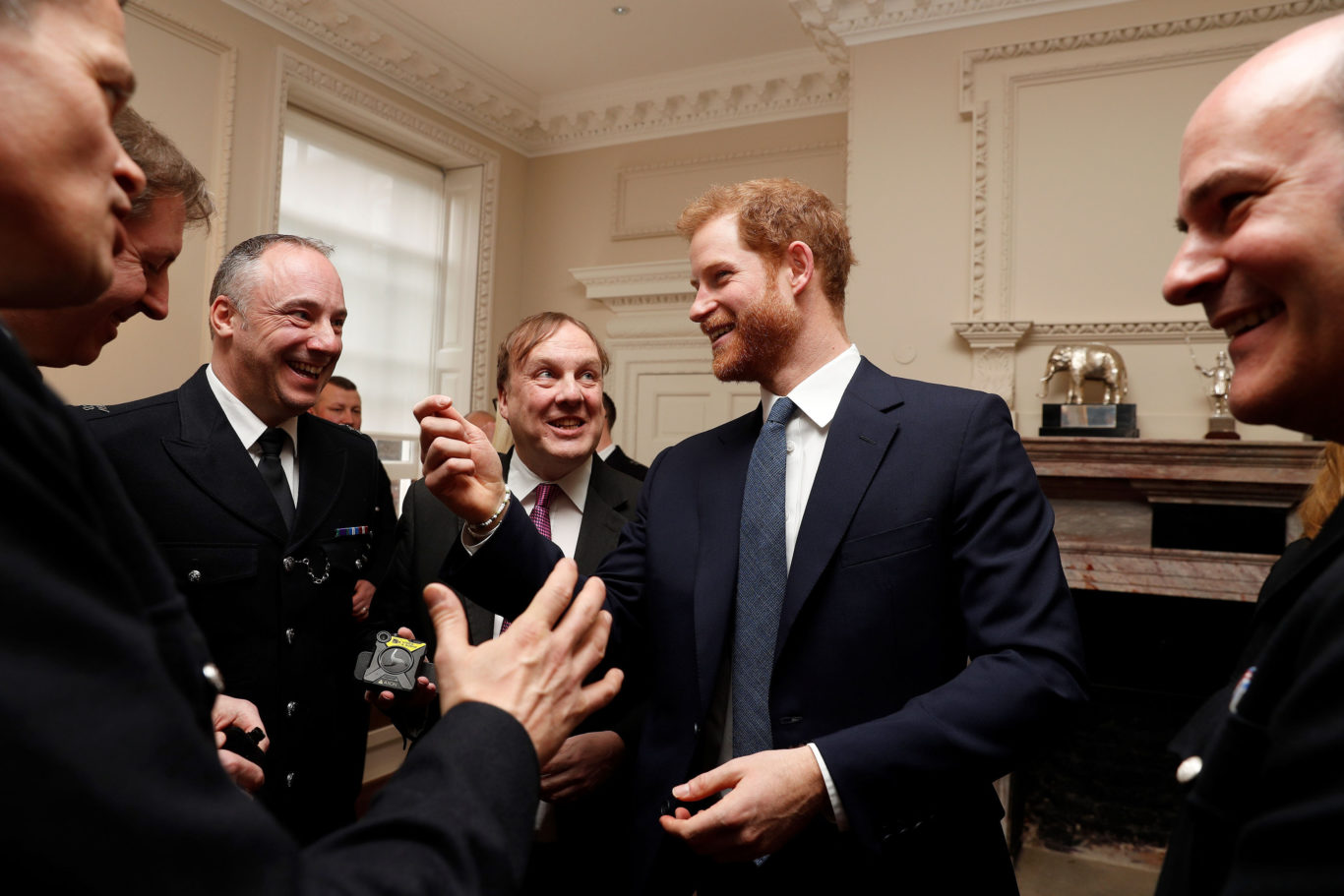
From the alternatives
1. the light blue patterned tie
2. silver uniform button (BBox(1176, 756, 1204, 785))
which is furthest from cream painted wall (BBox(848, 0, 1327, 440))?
silver uniform button (BBox(1176, 756, 1204, 785))

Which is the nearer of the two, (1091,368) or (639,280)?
(1091,368)

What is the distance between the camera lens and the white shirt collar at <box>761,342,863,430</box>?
5.01 ft

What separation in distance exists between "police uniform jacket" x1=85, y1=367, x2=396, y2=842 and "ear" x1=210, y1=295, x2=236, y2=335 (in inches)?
4.5

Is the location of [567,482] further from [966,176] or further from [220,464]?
[966,176]

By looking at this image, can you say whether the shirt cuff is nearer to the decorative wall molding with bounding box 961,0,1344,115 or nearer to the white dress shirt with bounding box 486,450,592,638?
the white dress shirt with bounding box 486,450,592,638

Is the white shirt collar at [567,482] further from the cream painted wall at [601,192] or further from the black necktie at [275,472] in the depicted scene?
the cream painted wall at [601,192]

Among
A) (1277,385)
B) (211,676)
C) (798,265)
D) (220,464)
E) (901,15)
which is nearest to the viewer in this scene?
(211,676)

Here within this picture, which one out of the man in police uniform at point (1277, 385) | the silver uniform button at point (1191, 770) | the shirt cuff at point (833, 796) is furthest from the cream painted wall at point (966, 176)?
the silver uniform button at point (1191, 770)

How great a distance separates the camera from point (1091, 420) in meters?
4.02

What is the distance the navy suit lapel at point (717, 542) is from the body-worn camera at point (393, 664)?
1.59 ft

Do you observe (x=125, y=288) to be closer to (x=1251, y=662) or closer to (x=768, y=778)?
(x=768, y=778)

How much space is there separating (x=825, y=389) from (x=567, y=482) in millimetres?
813

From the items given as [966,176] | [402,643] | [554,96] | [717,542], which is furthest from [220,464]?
[554,96]

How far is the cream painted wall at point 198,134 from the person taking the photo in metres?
3.99
